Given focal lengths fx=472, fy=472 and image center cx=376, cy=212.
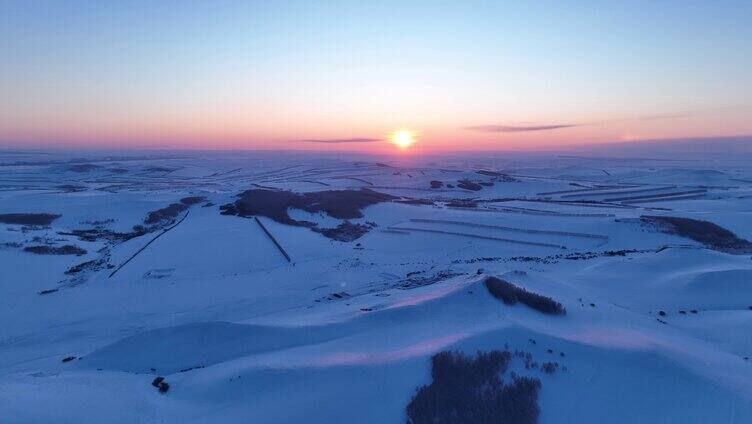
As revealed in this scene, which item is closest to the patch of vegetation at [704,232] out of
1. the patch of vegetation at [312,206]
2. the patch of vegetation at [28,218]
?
the patch of vegetation at [312,206]

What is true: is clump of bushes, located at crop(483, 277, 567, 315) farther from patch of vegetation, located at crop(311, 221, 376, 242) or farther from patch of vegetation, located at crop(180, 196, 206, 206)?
patch of vegetation, located at crop(180, 196, 206, 206)

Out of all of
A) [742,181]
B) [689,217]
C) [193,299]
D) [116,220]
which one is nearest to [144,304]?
[193,299]

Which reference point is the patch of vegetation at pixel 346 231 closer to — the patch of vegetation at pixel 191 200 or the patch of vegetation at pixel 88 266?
the patch of vegetation at pixel 88 266

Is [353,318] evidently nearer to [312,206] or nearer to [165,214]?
[312,206]

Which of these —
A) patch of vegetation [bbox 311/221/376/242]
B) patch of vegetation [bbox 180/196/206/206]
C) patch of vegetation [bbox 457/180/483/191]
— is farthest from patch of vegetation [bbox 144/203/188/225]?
patch of vegetation [bbox 457/180/483/191]

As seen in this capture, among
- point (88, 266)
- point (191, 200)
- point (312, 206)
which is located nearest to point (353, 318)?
point (88, 266)

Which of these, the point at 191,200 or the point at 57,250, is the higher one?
the point at 191,200
